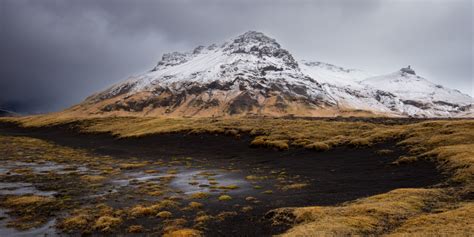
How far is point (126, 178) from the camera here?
41.1 metres

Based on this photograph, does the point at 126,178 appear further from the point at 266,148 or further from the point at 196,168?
the point at 266,148

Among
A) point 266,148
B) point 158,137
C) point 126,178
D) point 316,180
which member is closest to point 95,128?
point 158,137

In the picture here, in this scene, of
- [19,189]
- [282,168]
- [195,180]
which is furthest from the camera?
[282,168]

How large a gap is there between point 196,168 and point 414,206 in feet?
100

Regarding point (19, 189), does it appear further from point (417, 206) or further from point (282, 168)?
point (417, 206)

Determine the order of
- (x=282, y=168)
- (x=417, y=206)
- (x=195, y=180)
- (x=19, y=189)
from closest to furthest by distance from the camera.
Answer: (x=417, y=206), (x=19, y=189), (x=195, y=180), (x=282, y=168)

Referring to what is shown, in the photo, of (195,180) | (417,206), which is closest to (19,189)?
(195,180)

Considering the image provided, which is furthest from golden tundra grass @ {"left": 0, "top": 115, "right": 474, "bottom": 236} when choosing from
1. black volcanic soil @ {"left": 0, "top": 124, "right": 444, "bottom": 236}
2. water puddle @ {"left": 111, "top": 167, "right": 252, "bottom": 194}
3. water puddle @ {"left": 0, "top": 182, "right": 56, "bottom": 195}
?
water puddle @ {"left": 0, "top": 182, "right": 56, "bottom": 195}

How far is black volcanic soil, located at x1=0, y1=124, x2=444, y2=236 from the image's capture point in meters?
27.0

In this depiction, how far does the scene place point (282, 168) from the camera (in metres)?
46.0

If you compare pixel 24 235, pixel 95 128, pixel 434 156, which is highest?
pixel 95 128

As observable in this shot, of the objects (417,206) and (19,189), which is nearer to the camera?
(417,206)

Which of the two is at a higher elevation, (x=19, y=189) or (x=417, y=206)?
(x=19, y=189)

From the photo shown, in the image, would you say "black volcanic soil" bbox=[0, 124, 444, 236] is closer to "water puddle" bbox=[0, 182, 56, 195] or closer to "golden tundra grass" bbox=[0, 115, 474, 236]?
"golden tundra grass" bbox=[0, 115, 474, 236]
